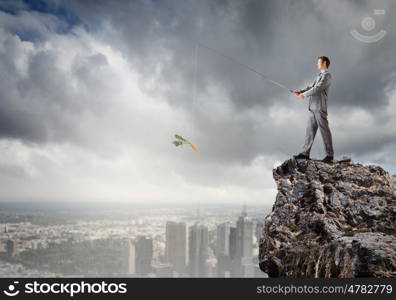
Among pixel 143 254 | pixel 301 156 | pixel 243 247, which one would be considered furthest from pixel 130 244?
pixel 301 156

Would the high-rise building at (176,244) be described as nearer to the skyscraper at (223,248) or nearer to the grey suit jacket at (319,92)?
the skyscraper at (223,248)

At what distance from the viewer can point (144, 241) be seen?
2692 centimetres

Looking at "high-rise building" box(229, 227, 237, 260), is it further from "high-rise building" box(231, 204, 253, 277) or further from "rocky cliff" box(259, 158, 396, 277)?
"rocky cliff" box(259, 158, 396, 277)

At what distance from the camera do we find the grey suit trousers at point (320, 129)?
7770 millimetres

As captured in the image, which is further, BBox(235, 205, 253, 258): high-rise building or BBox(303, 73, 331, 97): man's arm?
BBox(235, 205, 253, 258): high-rise building

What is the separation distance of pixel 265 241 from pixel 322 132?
Result: 2.69m

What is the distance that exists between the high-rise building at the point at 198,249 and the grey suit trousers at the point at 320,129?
731 inches

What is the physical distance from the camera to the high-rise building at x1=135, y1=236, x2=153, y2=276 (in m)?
24.5

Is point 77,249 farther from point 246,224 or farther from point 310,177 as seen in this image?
point 310,177

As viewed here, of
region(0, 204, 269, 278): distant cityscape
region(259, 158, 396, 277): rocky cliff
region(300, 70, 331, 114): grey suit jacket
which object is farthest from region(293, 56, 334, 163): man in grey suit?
region(0, 204, 269, 278): distant cityscape

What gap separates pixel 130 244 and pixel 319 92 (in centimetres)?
2290

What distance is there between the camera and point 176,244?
2622cm

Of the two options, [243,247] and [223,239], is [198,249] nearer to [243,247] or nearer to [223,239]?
[223,239]

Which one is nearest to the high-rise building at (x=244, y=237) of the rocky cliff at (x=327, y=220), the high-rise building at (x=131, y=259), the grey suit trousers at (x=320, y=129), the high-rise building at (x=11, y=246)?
the high-rise building at (x=131, y=259)
